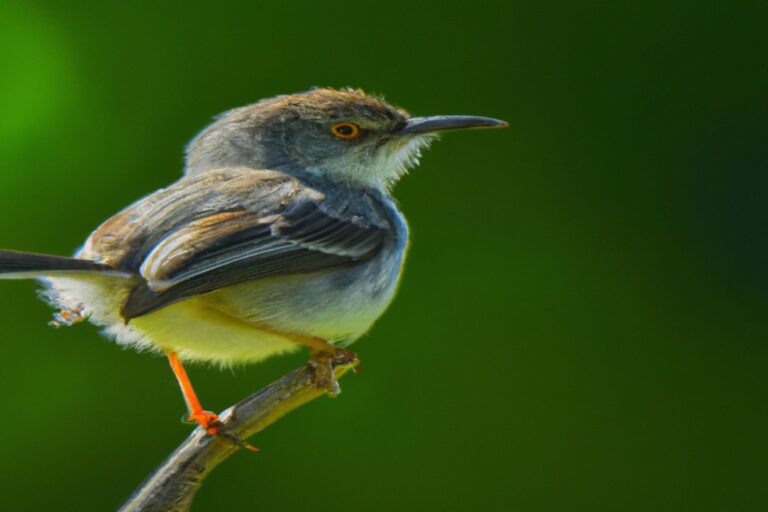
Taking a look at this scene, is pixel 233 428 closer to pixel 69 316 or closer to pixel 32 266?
pixel 69 316

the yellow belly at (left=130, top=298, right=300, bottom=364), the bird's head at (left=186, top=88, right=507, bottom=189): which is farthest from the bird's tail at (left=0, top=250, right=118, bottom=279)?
the bird's head at (left=186, top=88, right=507, bottom=189)

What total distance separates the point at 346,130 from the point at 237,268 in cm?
120

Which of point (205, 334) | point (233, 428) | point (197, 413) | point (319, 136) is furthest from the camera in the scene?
point (319, 136)

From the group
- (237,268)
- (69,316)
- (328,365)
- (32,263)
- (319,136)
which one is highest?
(319,136)

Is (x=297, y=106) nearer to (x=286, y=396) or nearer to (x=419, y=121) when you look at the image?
(x=419, y=121)

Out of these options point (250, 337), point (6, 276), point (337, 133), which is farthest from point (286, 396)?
point (337, 133)

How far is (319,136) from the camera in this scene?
4.55 metres

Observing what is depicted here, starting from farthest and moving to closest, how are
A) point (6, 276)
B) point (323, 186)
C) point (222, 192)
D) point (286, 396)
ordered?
point (323, 186) < point (222, 192) < point (286, 396) < point (6, 276)

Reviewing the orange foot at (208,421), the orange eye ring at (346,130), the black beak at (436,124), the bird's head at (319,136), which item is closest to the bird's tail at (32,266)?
the orange foot at (208,421)

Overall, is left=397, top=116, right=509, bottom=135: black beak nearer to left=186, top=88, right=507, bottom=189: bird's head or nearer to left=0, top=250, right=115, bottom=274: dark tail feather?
left=186, top=88, right=507, bottom=189: bird's head

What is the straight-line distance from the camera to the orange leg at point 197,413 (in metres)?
3.63

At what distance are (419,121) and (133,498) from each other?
6.49 ft

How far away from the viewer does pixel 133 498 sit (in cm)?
339

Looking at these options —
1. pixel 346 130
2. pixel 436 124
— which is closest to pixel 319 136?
pixel 346 130
